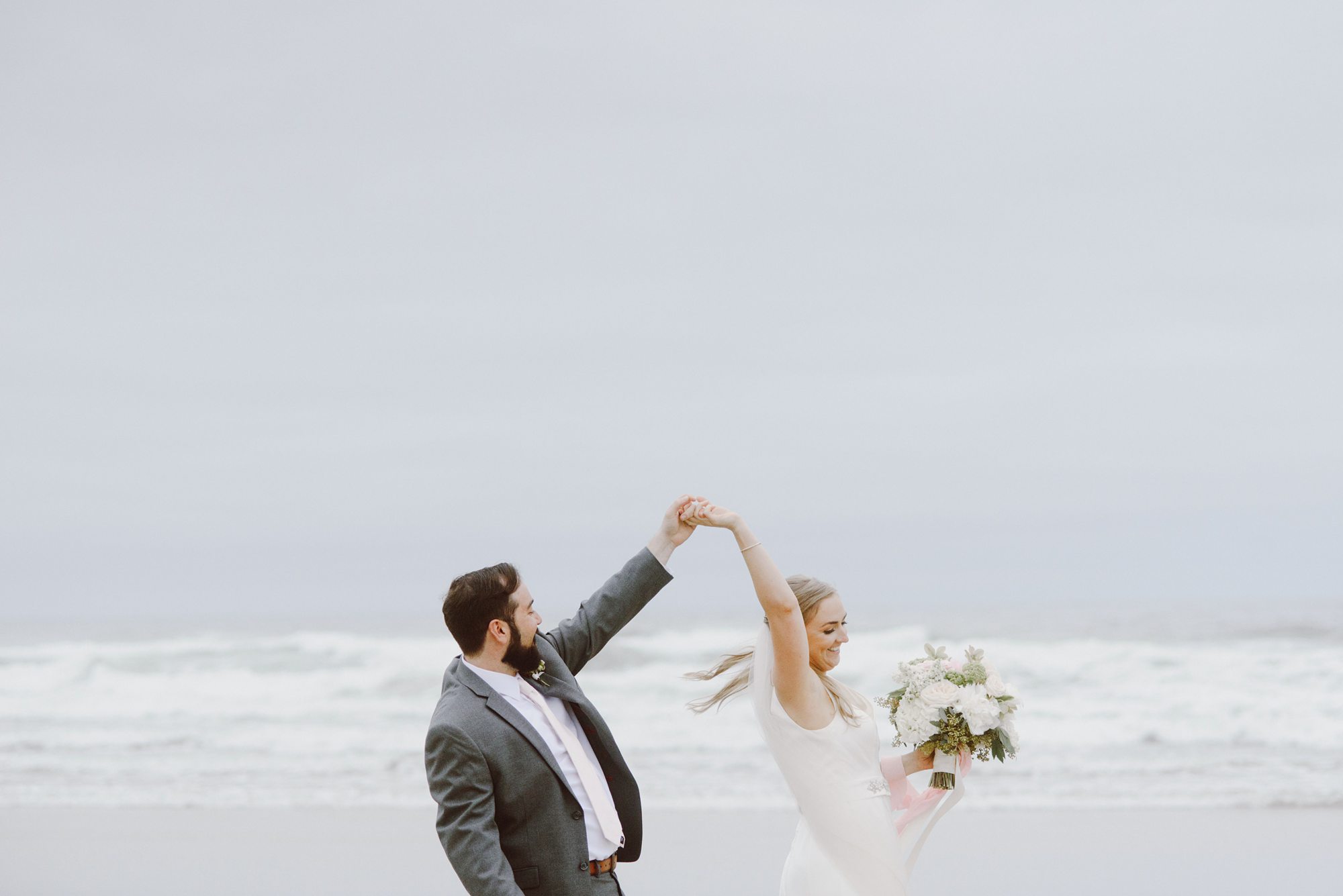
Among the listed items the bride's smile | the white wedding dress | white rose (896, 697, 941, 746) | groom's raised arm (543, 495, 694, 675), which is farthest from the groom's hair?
white rose (896, 697, 941, 746)

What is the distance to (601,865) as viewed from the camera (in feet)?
9.90

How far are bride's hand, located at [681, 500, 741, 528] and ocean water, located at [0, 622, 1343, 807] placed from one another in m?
6.88

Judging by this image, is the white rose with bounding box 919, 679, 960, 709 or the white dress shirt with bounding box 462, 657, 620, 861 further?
the white rose with bounding box 919, 679, 960, 709

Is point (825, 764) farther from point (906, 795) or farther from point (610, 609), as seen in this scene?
point (610, 609)

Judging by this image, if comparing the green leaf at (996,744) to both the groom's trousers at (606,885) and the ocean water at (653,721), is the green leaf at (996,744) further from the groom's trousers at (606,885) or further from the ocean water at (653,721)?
the ocean water at (653,721)

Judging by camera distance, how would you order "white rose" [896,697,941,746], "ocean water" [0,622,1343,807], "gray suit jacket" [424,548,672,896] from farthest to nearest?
"ocean water" [0,622,1343,807]
"white rose" [896,697,941,746]
"gray suit jacket" [424,548,672,896]

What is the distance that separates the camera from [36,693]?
62.3 ft

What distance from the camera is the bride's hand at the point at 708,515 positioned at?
317 cm

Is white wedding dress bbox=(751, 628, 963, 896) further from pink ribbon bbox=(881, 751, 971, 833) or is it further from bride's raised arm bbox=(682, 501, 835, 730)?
pink ribbon bbox=(881, 751, 971, 833)

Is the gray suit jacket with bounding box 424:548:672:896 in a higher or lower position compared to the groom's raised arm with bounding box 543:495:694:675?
lower

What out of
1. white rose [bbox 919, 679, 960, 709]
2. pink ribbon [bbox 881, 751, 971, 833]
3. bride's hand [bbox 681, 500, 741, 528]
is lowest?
pink ribbon [bbox 881, 751, 971, 833]

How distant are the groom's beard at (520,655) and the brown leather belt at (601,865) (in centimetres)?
52

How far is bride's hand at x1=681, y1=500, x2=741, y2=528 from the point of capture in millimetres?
3168

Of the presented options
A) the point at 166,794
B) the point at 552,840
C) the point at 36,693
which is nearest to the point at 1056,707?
the point at 166,794
